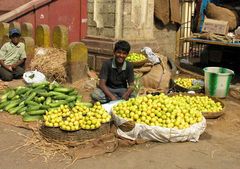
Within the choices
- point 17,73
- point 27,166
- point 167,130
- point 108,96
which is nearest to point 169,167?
point 167,130

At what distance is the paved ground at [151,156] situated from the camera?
4.73m

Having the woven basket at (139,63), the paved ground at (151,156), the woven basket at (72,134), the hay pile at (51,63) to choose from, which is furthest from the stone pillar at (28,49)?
the woven basket at (72,134)

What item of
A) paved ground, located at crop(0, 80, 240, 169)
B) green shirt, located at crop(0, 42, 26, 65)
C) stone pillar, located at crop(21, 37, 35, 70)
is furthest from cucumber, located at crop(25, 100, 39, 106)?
stone pillar, located at crop(21, 37, 35, 70)

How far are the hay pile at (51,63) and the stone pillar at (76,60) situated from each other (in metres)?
0.29

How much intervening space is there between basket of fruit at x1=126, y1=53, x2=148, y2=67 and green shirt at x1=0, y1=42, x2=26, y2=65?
2.89m

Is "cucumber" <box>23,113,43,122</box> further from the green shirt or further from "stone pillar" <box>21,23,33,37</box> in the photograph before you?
"stone pillar" <box>21,23,33,37</box>

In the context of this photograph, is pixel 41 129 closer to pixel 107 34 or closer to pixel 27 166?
pixel 27 166

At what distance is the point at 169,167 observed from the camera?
4.71 metres

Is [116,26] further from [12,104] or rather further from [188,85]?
[12,104]

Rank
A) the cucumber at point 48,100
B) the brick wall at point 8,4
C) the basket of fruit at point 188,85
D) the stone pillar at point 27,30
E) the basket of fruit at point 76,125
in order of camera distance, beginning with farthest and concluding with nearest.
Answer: the brick wall at point 8,4 → the stone pillar at point 27,30 → the basket of fruit at point 188,85 → the cucumber at point 48,100 → the basket of fruit at point 76,125

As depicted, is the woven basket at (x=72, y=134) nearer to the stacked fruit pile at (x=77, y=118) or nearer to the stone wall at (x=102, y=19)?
the stacked fruit pile at (x=77, y=118)

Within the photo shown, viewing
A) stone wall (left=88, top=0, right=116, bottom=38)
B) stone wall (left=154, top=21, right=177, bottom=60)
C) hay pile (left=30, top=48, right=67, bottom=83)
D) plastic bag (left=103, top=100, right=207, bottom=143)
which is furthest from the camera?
stone wall (left=154, top=21, right=177, bottom=60)

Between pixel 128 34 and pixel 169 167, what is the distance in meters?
5.54

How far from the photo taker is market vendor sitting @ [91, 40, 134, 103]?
668 cm
